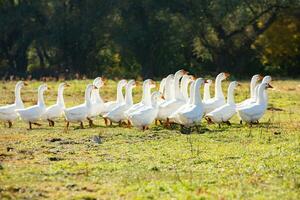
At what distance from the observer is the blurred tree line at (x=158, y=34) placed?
50062 mm

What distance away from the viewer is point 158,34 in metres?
51.7

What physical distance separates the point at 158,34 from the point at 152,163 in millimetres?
37558

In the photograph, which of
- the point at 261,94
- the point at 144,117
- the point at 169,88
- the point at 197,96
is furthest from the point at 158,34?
the point at 144,117

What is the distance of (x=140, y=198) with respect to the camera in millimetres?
11453

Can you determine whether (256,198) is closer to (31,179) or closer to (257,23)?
(31,179)

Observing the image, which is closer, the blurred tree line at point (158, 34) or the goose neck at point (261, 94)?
the goose neck at point (261, 94)

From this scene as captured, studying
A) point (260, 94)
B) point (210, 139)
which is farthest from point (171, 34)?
point (210, 139)

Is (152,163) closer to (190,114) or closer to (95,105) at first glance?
(190,114)

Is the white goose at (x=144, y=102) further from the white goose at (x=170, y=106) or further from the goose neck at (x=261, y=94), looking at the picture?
the goose neck at (x=261, y=94)

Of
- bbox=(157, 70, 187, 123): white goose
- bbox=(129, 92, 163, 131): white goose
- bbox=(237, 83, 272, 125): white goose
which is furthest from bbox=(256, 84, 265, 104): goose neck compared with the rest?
bbox=(129, 92, 163, 131): white goose

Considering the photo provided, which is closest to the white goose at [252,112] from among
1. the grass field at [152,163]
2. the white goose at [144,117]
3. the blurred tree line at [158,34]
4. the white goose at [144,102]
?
the grass field at [152,163]

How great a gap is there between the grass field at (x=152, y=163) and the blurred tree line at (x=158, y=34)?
2874cm

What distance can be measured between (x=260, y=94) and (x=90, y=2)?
106ft

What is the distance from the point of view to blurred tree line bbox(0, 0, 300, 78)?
164 feet
